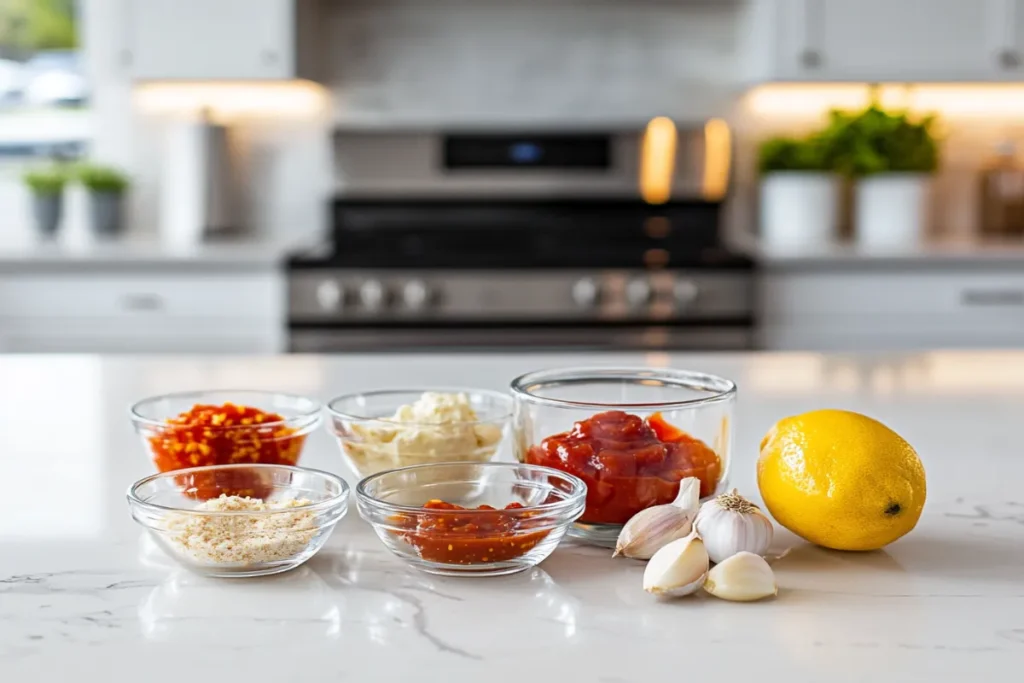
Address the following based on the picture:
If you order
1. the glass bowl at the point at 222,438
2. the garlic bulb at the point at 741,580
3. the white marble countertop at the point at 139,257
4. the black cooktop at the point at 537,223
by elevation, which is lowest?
the garlic bulb at the point at 741,580

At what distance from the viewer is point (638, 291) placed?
2.94m

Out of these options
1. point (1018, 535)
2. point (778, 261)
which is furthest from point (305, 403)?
point (778, 261)

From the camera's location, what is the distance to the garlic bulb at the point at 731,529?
2.54 feet

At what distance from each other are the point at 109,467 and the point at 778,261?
7.10ft

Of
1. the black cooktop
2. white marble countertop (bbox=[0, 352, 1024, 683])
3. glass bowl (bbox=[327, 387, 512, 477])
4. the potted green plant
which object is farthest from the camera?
the black cooktop

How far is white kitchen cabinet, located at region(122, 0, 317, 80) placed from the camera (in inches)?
125

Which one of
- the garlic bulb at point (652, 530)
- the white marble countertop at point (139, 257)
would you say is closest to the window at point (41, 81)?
the white marble countertop at point (139, 257)

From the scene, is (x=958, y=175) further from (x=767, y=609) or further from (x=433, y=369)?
(x=767, y=609)

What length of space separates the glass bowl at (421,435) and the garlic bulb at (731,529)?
234mm

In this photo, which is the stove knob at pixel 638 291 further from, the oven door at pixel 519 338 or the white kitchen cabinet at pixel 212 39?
the white kitchen cabinet at pixel 212 39

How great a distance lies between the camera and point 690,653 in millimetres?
658

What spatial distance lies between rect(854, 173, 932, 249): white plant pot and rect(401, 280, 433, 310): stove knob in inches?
49.5

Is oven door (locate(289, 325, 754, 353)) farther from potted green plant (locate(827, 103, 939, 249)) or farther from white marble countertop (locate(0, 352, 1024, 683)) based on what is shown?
white marble countertop (locate(0, 352, 1024, 683))

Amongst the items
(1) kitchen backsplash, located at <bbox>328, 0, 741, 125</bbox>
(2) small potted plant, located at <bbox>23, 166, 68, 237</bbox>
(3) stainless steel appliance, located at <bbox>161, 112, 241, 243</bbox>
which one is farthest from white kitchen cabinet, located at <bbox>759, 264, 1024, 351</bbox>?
(2) small potted plant, located at <bbox>23, 166, 68, 237</bbox>
